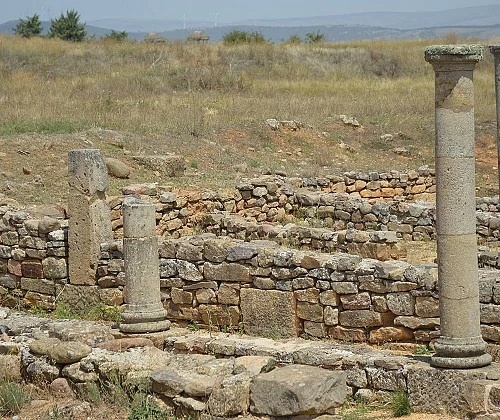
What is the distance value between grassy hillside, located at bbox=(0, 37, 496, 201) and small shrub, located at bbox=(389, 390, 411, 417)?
9.86 metres

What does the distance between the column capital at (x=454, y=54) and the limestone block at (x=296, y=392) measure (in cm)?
288

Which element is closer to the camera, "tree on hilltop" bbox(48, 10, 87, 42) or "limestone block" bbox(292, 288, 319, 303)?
"limestone block" bbox(292, 288, 319, 303)

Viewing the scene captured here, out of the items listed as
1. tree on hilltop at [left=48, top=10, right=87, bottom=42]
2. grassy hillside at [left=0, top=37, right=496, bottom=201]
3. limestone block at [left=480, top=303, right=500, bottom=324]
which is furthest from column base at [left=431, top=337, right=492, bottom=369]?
tree on hilltop at [left=48, top=10, right=87, bottom=42]

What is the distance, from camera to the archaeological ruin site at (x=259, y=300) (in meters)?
8.47

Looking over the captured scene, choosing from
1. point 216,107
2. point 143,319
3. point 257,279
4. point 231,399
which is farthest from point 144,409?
point 216,107

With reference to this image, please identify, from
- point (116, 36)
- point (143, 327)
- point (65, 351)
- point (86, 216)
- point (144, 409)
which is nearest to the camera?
point (144, 409)

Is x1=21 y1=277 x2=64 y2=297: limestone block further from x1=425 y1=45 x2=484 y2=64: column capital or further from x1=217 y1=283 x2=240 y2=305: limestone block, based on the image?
x1=425 y1=45 x2=484 y2=64: column capital

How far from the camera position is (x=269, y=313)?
1173 centimetres

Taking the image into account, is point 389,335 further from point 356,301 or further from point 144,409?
point 144,409

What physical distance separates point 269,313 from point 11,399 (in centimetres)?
356

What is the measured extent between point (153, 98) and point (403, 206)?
39.8 feet

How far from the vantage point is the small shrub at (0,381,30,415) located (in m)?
9.06

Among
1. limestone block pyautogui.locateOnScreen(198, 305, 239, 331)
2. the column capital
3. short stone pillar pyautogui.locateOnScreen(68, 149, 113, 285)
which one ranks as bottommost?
limestone block pyautogui.locateOnScreen(198, 305, 239, 331)

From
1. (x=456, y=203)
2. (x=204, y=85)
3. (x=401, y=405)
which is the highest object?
(x=204, y=85)
